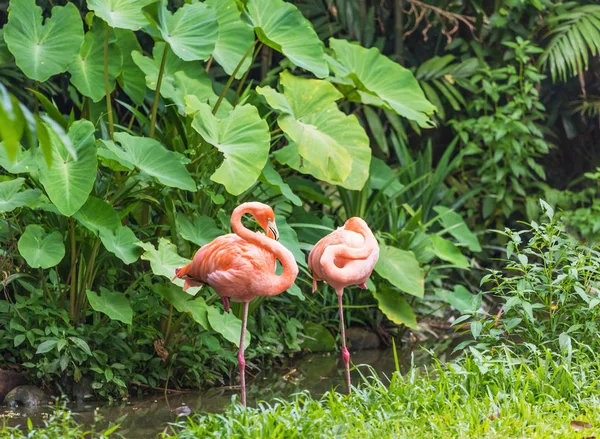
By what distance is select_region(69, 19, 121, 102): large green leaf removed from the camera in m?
4.73

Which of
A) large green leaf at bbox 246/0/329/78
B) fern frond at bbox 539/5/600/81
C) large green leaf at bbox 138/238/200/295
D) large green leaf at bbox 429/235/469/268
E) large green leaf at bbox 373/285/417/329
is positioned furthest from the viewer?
fern frond at bbox 539/5/600/81

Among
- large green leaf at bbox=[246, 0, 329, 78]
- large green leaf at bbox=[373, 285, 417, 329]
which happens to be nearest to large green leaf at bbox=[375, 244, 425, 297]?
large green leaf at bbox=[373, 285, 417, 329]

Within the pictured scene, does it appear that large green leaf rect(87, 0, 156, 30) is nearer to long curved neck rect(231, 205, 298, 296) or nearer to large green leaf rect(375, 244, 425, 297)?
long curved neck rect(231, 205, 298, 296)

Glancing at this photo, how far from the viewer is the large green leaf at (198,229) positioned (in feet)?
15.2

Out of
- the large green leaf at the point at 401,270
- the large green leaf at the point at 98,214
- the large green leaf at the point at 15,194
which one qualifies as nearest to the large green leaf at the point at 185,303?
the large green leaf at the point at 98,214

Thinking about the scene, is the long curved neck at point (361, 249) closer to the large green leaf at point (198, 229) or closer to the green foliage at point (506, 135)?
the large green leaf at point (198, 229)

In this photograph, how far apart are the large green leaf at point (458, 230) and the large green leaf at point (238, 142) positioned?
2204 millimetres

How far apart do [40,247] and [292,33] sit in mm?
1907

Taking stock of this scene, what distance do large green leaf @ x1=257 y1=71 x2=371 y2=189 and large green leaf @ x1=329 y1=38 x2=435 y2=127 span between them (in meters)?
0.32

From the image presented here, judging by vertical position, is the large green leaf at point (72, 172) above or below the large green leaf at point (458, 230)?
above

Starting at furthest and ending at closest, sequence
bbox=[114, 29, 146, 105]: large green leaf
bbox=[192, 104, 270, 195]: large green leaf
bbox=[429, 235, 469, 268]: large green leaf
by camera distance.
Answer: bbox=[429, 235, 469, 268]: large green leaf, bbox=[114, 29, 146, 105]: large green leaf, bbox=[192, 104, 270, 195]: large green leaf

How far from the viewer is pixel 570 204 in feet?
24.2

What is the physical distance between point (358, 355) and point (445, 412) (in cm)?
237

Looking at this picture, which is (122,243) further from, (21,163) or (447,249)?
(447,249)
